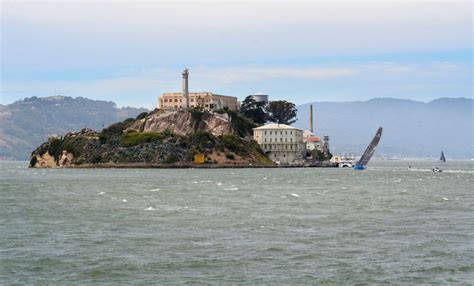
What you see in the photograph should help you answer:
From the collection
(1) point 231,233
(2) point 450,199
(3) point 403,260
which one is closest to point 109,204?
(1) point 231,233

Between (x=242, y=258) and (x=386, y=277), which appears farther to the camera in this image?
(x=242, y=258)

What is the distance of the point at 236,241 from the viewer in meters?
43.7

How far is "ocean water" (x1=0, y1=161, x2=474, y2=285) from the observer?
1359 inches

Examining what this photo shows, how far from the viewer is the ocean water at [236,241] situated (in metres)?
34.5

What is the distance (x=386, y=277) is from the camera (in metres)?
33.8

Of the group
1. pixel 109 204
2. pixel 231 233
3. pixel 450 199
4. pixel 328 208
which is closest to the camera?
pixel 231 233

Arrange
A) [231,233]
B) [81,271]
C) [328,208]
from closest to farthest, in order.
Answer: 1. [81,271]
2. [231,233]
3. [328,208]

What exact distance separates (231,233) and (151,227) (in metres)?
5.80

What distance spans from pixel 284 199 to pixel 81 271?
4155 centimetres

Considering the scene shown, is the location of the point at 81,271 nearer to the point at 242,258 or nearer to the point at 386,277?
the point at 242,258

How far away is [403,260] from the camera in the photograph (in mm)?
37719

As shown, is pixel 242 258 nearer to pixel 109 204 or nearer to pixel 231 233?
pixel 231 233

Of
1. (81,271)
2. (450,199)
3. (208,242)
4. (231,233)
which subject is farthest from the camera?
(450,199)

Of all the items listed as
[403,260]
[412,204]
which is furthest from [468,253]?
[412,204]
